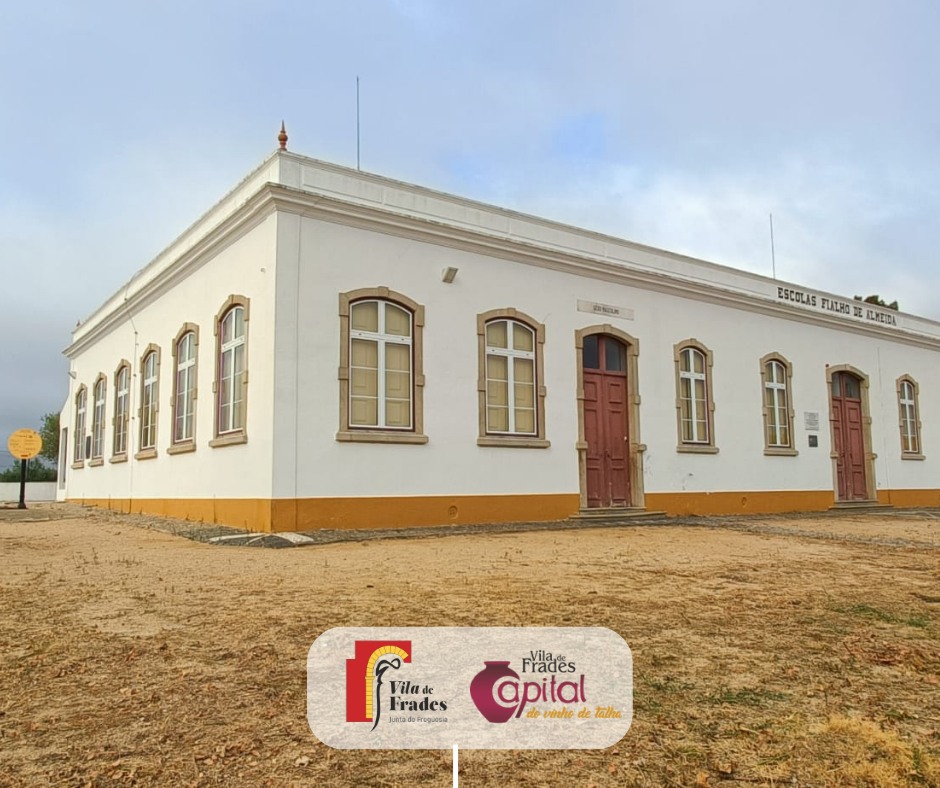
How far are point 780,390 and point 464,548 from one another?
1055 centimetres

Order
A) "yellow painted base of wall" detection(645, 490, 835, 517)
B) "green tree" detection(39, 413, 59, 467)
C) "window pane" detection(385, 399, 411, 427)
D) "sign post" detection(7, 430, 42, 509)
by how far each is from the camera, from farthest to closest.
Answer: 1. "green tree" detection(39, 413, 59, 467)
2. "sign post" detection(7, 430, 42, 509)
3. "yellow painted base of wall" detection(645, 490, 835, 517)
4. "window pane" detection(385, 399, 411, 427)

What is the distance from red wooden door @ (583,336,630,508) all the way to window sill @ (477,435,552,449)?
1107mm

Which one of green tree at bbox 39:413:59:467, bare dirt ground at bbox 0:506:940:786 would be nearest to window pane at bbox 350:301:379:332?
bare dirt ground at bbox 0:506:940:786

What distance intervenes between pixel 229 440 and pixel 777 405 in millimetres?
11089

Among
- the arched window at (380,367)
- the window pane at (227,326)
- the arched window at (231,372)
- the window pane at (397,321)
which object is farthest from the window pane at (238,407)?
the window pane at (397,321)

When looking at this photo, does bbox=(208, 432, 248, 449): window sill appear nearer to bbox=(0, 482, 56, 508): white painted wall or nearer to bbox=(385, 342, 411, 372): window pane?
bbox=(385, 342, 411, 372): window pane

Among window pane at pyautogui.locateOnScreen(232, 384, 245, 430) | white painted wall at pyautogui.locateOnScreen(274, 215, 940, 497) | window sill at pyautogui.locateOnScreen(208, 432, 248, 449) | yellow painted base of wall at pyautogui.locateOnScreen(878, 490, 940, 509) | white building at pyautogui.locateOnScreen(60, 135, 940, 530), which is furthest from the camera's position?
yellow painted base of wall at pyautogui.locateOnScreen(878, 490, 940, 509)

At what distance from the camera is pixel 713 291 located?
1504cm

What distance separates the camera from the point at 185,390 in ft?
42.8

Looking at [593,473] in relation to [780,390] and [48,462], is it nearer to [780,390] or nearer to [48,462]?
[780,390]

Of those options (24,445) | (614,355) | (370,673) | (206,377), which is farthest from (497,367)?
(24,445)

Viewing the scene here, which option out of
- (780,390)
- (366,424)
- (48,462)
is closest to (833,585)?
(366,424)

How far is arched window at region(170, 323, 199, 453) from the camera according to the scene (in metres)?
12.6

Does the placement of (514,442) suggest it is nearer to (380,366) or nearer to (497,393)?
(497,393)
